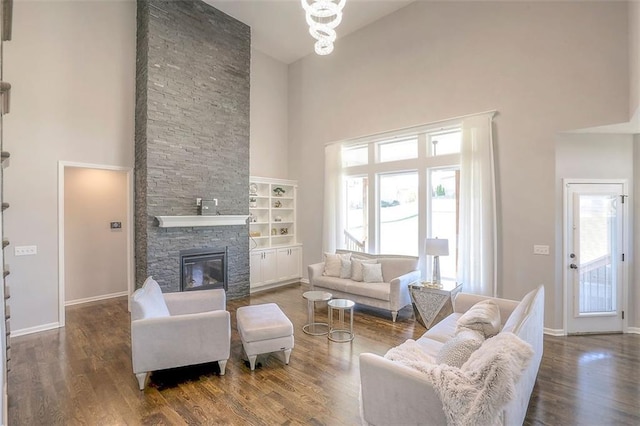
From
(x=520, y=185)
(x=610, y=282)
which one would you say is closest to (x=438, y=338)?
(x=520, y=185)

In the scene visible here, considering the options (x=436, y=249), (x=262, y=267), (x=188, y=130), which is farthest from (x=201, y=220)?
(x=436, y=249)

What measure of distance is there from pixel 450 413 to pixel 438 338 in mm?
1287

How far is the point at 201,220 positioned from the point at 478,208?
14.8 ft

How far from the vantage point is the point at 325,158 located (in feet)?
21.3

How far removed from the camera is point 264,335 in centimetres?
305

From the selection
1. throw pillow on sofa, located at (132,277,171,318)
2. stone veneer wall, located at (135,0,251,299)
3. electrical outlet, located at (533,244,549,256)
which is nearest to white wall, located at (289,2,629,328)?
electrical outlet, located at (533,244,549,256)

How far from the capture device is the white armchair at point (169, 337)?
2676 millimetres

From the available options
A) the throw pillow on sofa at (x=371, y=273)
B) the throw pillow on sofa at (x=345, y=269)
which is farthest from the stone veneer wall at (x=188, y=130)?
the throw pillow on sofa at (x=371, y=273)

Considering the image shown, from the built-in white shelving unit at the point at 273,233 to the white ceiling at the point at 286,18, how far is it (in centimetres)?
299

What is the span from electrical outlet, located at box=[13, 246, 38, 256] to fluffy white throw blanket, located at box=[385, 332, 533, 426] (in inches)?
204

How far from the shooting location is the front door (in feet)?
13.0

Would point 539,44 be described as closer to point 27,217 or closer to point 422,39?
point 422,39

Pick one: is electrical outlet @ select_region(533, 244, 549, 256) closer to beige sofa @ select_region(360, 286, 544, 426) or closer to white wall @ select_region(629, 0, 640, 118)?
white wall @ select_region(629, 0, 640, 118)

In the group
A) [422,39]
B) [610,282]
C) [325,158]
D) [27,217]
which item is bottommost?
[610,282]
